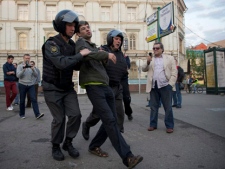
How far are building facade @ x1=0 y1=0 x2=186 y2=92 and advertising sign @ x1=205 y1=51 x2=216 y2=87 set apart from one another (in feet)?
49.7

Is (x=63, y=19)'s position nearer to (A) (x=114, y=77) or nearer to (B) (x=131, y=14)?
(A) (x=114, y=77)

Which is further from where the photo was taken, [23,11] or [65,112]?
[23,11]

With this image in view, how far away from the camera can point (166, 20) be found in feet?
41.0

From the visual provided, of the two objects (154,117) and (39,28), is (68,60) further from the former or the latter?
(39,28)

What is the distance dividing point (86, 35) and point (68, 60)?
0.61m

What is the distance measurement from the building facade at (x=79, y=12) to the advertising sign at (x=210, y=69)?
1514 cm

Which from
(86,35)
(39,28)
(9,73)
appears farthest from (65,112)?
(39,28)

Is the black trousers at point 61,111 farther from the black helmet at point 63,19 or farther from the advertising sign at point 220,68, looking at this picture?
the advertising sign at point 220,68

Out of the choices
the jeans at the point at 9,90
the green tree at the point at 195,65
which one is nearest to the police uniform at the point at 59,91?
the jeans at the point at 9,90

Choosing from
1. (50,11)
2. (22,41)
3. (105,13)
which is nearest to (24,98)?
(22,41)

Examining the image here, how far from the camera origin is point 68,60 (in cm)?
280

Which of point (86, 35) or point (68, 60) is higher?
point (86, 35)

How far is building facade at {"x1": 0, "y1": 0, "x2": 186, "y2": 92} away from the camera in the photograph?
31375 millimetres

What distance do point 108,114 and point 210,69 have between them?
15583 millimetres
